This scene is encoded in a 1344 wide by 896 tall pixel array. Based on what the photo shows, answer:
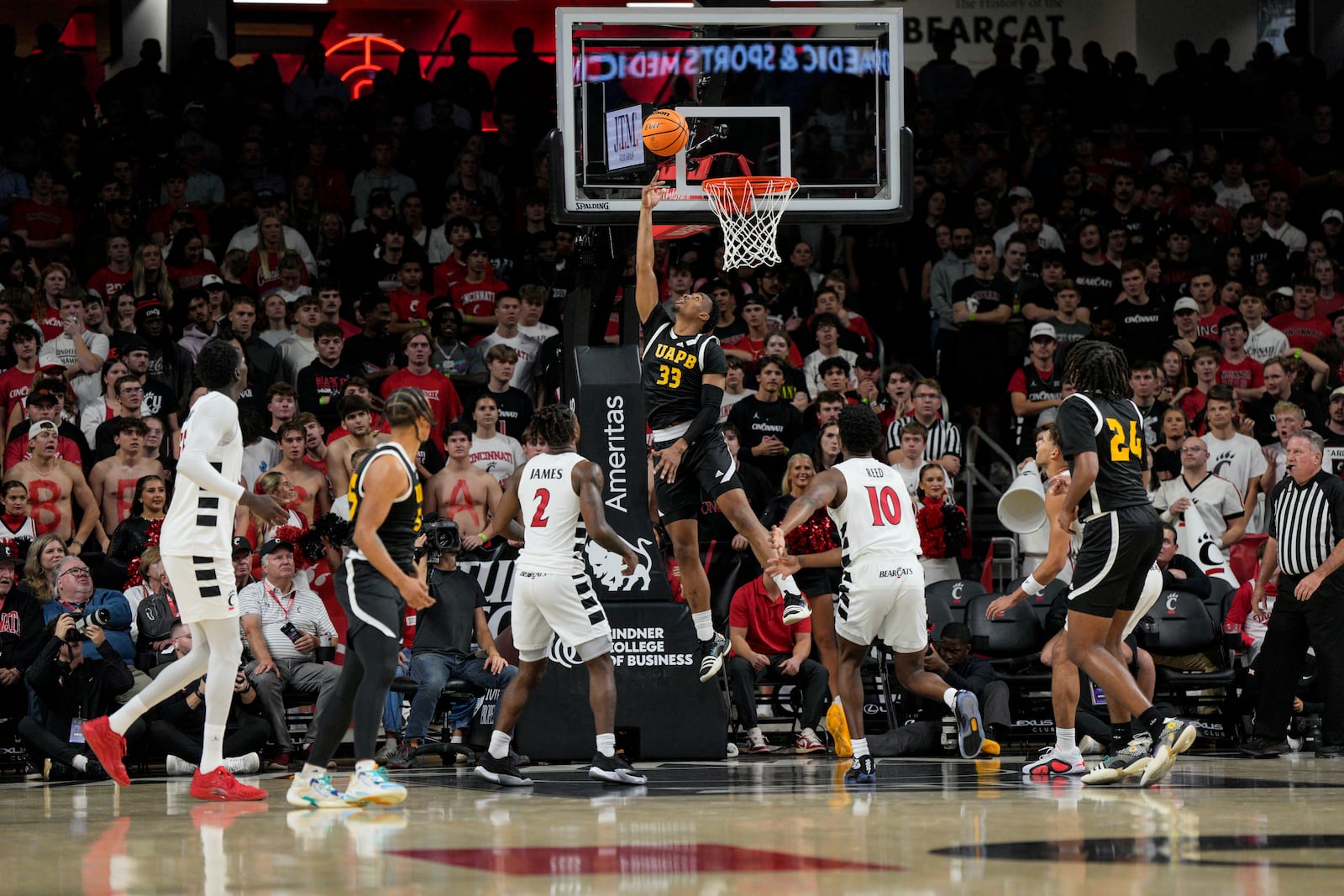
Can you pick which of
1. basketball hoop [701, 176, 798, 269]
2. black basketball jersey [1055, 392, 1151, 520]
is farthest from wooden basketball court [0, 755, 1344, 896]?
basketball hoop [701, 176, 798, 269]

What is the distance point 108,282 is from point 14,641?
5302mm

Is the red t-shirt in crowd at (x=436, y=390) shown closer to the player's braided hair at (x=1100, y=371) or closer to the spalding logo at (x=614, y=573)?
the spalding logo at (x=614, y=573)

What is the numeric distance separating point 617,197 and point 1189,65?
13.7 metres

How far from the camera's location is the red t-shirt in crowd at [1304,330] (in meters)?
16.9

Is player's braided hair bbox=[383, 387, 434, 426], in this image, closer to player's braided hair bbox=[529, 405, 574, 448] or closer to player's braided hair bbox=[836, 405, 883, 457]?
player's braided hair bbox=[529, 405, 574, 448]

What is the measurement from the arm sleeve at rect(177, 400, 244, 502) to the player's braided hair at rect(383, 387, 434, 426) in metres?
0.96

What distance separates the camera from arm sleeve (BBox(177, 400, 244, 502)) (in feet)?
28.6

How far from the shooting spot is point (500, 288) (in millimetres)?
16609

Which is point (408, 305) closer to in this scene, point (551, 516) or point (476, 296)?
point (476, 296)

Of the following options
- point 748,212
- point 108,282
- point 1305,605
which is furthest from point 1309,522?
point 108,282

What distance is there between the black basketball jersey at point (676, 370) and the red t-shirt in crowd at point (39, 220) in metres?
8.86

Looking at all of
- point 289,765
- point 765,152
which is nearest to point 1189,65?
point 765,152

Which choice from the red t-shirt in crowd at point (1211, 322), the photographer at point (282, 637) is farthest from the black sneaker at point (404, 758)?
the red t-shirt in crowd at point (1211, 322)

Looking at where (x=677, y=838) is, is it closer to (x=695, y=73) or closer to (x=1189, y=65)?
(x=695, y=73)
